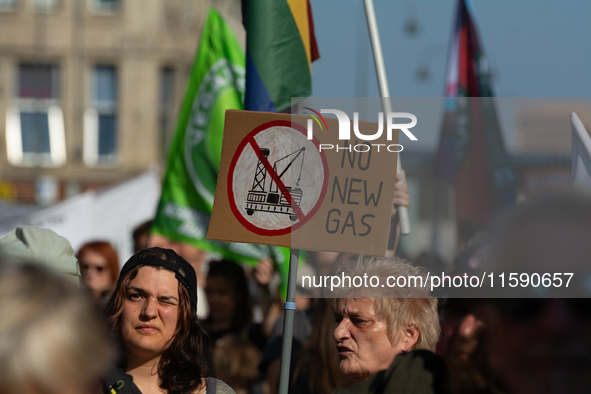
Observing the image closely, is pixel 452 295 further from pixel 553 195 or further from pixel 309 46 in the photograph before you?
pixel 309 46

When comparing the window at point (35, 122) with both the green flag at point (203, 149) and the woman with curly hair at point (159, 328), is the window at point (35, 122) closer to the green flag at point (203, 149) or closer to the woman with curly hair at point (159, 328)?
the green flag at point (203, 149)

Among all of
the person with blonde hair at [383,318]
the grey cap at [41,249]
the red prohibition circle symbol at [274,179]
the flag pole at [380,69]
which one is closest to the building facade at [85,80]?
the flag pole at [380,69]

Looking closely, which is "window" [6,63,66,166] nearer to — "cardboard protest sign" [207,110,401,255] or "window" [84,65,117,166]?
"window" [84,65,117,166]

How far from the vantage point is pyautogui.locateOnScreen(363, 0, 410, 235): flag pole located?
262 centimetres

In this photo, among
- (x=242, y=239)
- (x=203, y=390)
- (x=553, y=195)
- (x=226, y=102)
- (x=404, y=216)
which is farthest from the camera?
(x=226, y=102)

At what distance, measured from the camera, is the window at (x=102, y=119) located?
51.8ft

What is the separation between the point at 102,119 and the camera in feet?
52.2

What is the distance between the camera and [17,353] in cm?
Result: 97

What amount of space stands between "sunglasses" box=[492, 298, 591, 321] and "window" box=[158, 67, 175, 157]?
15006 millimetres

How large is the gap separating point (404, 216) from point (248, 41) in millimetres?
1265

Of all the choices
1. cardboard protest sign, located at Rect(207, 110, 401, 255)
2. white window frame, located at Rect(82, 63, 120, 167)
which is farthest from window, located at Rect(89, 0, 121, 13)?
cardboard protest sign, located at Rect(207, 110, 401, 255)

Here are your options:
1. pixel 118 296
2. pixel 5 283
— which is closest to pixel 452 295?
pixel 118 296

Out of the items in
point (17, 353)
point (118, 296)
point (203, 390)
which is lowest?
point (203, 390)

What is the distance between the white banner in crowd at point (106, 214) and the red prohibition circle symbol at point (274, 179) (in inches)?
171
